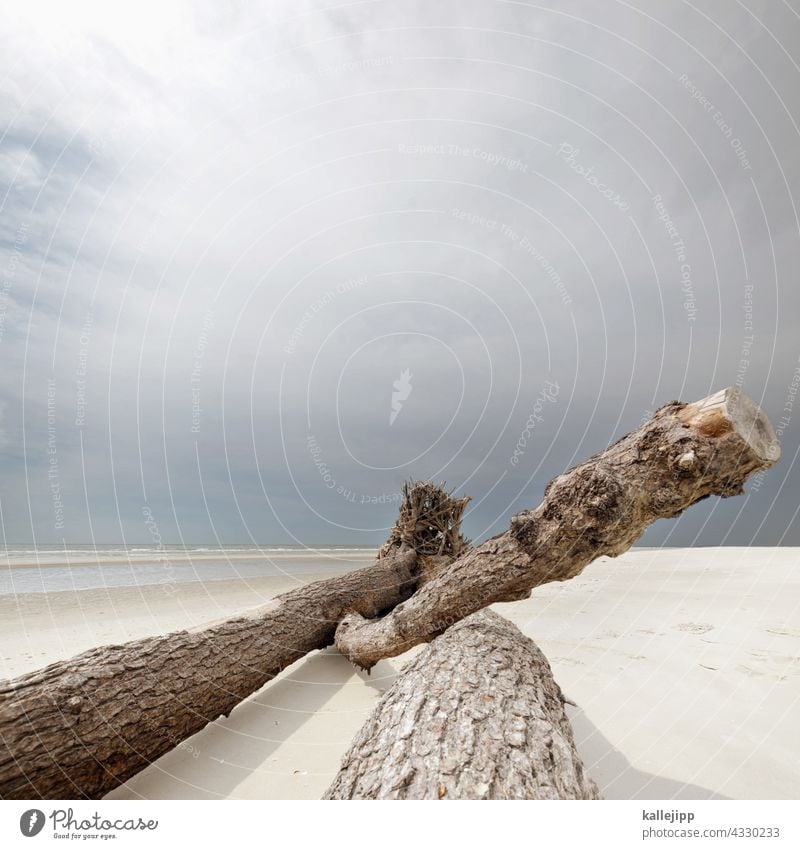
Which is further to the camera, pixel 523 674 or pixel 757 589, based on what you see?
pixel 757 589

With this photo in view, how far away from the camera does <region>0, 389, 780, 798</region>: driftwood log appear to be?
8.97 ft

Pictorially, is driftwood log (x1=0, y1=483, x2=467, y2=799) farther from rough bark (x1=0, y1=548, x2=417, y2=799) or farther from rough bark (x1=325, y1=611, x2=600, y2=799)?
rough bark (x1=325, y1=611, x2=600, y2=799)

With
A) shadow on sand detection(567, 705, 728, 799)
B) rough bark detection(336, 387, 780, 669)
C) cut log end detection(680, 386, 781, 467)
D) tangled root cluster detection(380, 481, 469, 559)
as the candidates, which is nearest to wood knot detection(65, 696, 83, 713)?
rough bark detection(336, 387, 780, 669)

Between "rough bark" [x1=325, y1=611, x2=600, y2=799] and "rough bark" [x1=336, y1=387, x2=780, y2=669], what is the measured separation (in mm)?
784

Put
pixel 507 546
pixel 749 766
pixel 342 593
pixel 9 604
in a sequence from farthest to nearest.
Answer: pixel 9 604
pixel 342 593
pixel 507 546
pixel 749 766

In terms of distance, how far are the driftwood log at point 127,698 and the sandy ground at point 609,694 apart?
0.35 metres

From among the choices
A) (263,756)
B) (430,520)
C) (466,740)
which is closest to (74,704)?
(263,756)

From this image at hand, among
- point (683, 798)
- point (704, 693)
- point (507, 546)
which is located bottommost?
point (704, 693)

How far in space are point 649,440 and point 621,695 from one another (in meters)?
3.40

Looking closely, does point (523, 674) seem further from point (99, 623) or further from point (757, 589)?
point (757, 589)

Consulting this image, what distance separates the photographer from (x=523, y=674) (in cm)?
→ 342

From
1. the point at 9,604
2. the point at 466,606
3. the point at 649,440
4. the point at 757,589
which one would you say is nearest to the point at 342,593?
the point at 466,606

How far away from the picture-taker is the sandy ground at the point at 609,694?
3312 mm

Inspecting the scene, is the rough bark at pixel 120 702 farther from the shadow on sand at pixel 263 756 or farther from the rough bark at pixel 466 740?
the rough bark at pixel 466 740
